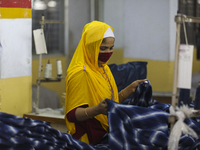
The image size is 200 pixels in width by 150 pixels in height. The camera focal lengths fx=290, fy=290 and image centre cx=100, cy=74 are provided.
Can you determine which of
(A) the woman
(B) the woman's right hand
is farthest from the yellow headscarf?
(B) the woman's right hand

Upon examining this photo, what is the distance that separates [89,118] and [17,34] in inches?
61.3

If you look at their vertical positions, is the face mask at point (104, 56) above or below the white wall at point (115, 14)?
below

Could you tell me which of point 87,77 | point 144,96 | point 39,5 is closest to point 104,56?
point 87,77

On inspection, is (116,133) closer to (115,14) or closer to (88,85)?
(88,85)

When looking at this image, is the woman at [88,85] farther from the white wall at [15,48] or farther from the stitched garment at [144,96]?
the white wall at [15,48]

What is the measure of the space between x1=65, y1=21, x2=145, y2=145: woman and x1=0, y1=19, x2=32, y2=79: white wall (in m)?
1.17

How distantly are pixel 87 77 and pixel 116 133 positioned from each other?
480 mm

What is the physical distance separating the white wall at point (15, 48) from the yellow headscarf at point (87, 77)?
117 centimetres

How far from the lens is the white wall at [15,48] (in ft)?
8.96

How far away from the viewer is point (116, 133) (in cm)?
137

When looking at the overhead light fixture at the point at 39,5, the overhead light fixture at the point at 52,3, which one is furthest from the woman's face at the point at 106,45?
the overhead light fixture at the point at 52,3

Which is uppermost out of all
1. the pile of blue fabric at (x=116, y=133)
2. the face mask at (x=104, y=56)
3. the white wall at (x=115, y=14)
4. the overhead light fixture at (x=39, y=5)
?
the overhead light fixture at (x=39, y=5)

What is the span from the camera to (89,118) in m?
1.67

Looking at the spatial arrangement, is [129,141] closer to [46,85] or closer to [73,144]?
[73,144]
